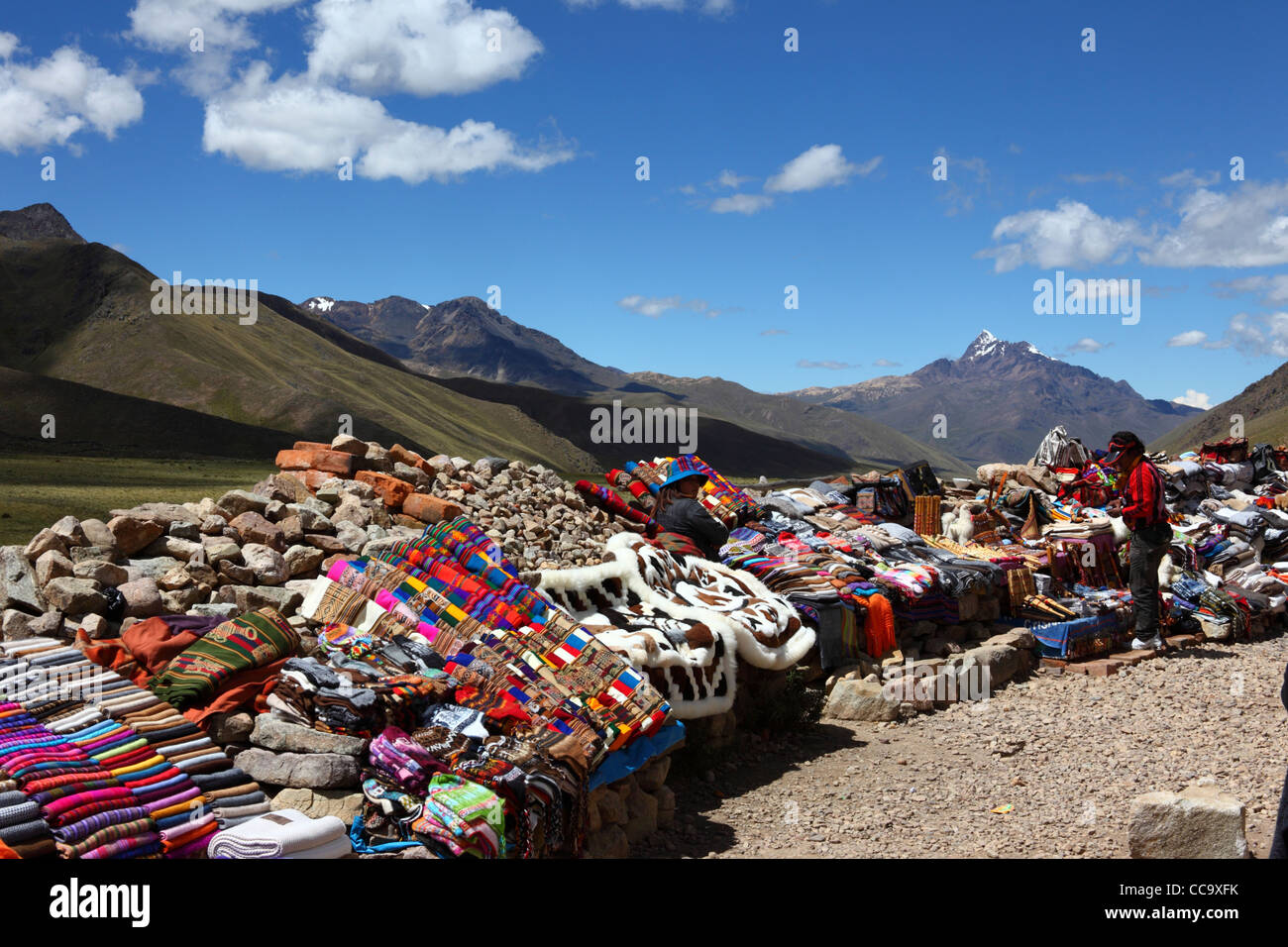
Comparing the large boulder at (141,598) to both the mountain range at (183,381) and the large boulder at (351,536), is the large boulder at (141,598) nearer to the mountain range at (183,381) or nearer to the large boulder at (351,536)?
the large boulder at (351,536)

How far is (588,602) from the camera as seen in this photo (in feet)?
19.6

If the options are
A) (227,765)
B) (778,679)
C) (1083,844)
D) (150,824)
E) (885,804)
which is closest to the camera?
(150,824)

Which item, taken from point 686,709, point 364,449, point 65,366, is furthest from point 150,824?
point 65,366

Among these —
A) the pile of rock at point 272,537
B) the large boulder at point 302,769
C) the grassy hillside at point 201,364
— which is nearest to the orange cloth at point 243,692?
the large boulder at point 302,769

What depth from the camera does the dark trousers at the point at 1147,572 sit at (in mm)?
8820

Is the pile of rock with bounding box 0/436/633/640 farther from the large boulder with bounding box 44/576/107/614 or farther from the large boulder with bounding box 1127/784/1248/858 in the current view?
the large boulder with bounding box 1127/784/1248/858

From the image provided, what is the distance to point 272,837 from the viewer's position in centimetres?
333

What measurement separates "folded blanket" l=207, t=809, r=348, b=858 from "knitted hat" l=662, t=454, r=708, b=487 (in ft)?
16.2

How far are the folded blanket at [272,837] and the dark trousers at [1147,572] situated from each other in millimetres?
7671

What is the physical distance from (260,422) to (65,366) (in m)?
20.5

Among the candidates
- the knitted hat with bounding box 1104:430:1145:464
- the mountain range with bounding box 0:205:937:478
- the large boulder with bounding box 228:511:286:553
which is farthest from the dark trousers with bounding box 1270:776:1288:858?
the mountain range with bounding box 0:205:937:478

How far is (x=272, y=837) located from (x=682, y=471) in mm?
5869

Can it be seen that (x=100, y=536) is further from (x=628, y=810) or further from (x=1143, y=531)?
(x=1143, y=531)

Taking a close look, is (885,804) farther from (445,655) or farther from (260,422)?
(260,422)
